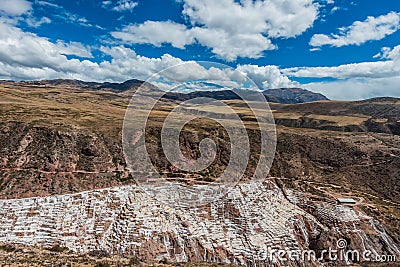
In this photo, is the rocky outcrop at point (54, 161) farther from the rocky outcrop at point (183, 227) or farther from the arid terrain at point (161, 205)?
the rocky outcrop at point (183, 227)

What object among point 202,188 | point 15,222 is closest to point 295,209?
point 202,188

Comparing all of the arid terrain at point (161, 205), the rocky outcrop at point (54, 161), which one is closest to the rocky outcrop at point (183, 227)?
the arid terrain at point (161, 205)

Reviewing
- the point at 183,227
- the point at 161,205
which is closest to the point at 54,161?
the point at 161,205

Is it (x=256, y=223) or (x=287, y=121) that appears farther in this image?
(x=287, y=121)

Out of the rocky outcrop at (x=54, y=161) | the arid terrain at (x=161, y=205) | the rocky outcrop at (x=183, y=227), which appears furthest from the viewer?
the rocky outcrop at (x=54, y=161)

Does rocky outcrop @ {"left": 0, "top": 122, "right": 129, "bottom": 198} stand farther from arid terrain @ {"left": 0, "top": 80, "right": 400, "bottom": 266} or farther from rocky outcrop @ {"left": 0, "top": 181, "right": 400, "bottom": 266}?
rocky outcrop @ {"left": 0, "top": 181, "right": 400, "bottom": 266}

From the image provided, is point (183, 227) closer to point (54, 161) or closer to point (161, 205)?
point (161, 205)

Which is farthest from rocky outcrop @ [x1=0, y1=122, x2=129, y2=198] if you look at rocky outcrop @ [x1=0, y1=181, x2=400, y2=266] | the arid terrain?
rocky outcrop @ [x1=0, y1=181, x2=400, y2=266]

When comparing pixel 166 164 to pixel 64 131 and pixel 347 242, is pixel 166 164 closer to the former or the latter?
pixel 64 131
